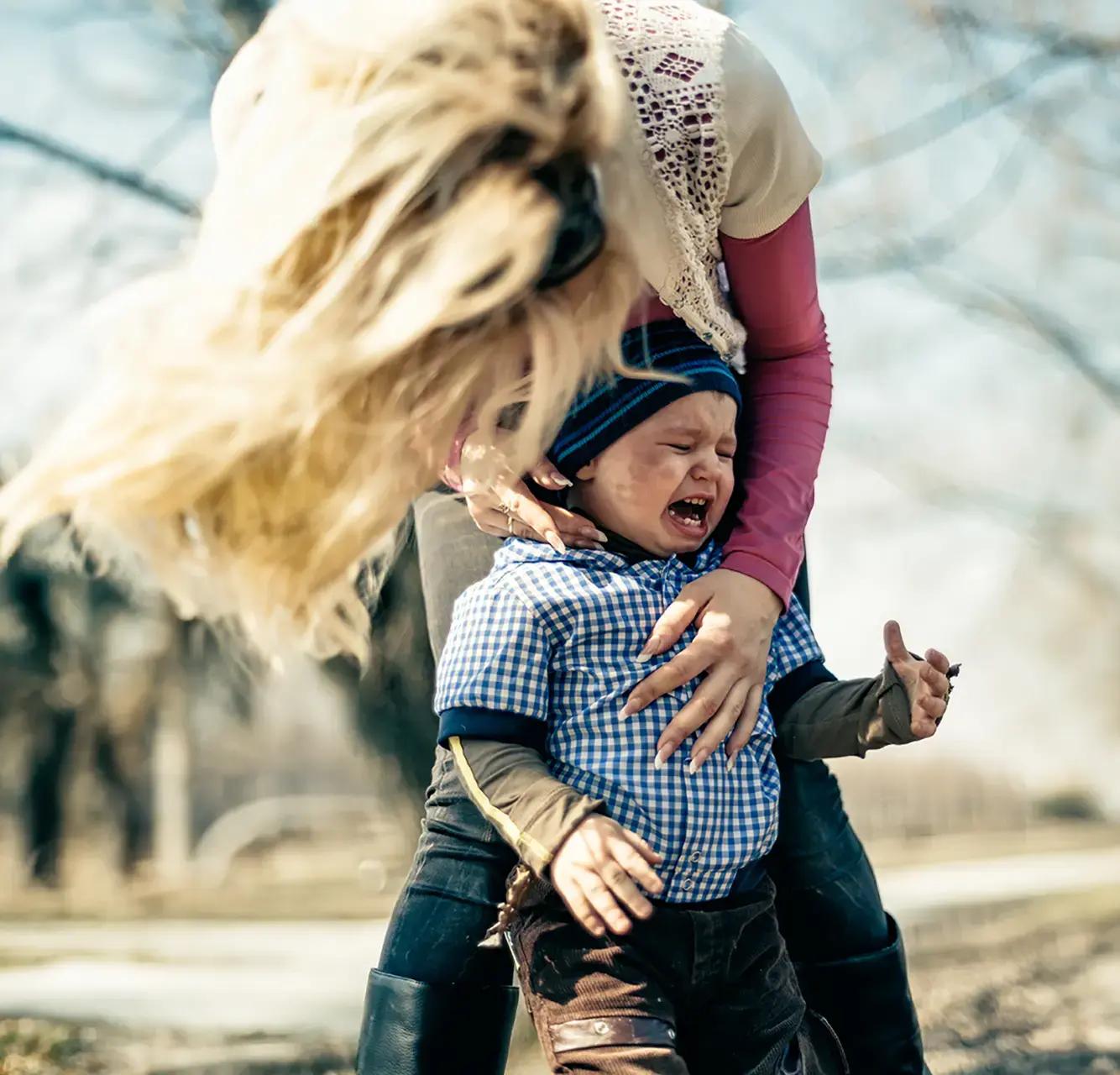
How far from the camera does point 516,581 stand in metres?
1.55

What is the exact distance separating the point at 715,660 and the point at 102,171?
3.07m

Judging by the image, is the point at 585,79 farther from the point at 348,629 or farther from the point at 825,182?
the point at 825,182

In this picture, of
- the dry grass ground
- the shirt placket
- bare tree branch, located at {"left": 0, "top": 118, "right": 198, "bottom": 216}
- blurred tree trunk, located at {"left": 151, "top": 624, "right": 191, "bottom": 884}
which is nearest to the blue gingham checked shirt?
the shirt placket

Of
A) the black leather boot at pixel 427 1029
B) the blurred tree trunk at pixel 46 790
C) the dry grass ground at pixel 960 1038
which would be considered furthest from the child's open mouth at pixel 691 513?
the blurred tree trunk at pixel 46 790

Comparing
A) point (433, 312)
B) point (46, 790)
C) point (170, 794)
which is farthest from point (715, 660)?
point (170, 794)

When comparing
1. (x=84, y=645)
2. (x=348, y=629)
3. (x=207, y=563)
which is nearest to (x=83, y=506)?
(x=207, y=563)

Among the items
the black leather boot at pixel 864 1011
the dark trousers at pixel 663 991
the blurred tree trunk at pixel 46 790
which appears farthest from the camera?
the blurred tree trunk at pixel 46 790

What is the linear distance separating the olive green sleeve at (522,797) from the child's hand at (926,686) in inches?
13.4

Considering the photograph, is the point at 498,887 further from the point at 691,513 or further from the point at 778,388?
the point at 778,388

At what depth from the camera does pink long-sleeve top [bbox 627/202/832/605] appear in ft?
5.42

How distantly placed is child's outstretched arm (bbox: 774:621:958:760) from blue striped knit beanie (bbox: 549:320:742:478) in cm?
32

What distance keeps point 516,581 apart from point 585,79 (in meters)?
0.50

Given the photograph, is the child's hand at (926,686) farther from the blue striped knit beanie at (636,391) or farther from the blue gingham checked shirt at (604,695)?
the blue striped knit beanie at (636,391)

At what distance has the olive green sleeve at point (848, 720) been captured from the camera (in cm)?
155
